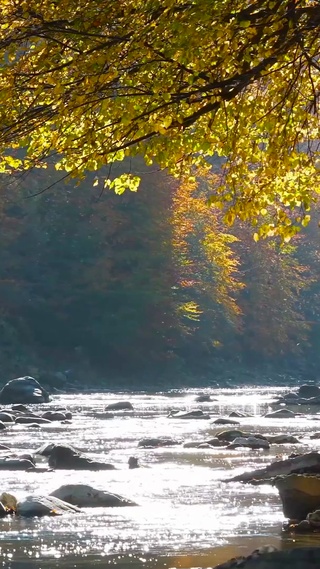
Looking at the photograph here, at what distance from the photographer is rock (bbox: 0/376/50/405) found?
125ft

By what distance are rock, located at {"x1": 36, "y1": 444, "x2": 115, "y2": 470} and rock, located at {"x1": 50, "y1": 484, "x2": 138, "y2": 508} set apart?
362 centimetres

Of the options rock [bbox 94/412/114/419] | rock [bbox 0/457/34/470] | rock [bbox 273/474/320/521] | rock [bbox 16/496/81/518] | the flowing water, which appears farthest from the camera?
rock [bbox 94/412/114/419]

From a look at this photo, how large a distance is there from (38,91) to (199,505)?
568cm

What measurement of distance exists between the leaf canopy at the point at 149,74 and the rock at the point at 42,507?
142 inches

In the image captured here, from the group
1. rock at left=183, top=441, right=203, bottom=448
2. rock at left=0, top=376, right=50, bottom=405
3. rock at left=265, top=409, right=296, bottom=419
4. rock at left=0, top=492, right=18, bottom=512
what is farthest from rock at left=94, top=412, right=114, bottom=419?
rock at left=0, top=492, right=18, bottom=512

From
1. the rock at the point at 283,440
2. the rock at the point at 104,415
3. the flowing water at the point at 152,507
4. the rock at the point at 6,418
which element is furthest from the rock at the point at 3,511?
the rock at the point at 104,415

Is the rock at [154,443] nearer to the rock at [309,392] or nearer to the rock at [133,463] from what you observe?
the rock at [133,463]

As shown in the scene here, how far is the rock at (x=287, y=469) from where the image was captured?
15.8 meters

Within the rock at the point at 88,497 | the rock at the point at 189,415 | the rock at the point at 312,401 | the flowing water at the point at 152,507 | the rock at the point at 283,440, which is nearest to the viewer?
the flowing water at the point at 152,507

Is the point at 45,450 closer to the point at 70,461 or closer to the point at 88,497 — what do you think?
the point at 70,461

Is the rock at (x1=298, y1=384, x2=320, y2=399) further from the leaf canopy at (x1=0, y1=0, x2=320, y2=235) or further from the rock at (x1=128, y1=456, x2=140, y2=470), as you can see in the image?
the leaf canopy at (x1=0, y1=0, x2=320, y2=235)

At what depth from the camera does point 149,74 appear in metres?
11.3

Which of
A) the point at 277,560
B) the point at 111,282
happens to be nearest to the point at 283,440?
the point at 277,560

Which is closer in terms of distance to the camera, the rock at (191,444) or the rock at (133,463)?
the rock at (133,463)
